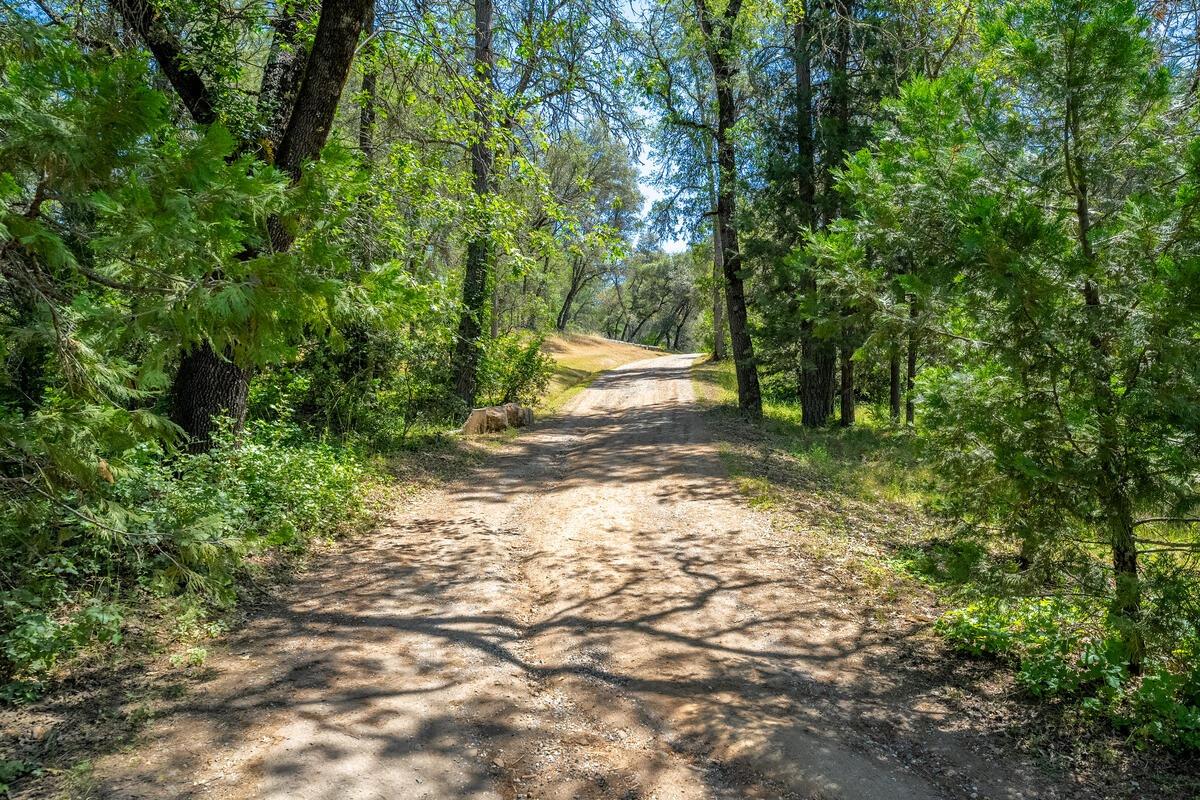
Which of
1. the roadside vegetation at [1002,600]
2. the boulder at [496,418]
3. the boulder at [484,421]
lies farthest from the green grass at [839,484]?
the boulder at [484,421]

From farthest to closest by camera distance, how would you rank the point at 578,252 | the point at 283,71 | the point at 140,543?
the point at 578,252
the point at 283,71
the point at 140,543

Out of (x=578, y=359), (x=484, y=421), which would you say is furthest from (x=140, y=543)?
(x=578, y=359)

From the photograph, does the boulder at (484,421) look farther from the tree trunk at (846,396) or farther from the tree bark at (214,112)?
the tree trunk at (846,396)

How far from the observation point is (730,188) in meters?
16.7

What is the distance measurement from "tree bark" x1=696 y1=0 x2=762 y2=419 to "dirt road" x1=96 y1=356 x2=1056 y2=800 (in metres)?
10.2

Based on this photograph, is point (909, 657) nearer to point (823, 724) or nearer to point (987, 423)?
point (823, 724)

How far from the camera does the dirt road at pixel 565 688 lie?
3527 mm

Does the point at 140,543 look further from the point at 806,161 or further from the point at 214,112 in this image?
the point at 806,161

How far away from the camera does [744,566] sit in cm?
692

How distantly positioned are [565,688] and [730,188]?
14484 millimetres

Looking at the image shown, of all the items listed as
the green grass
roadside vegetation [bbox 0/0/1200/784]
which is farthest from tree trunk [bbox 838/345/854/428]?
roadside vegetation [bbox 0/0/1200/784]

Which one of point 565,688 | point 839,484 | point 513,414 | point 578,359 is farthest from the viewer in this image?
point 578,359

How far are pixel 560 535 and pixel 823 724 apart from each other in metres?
4.26

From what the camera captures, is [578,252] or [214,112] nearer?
[214,112]
